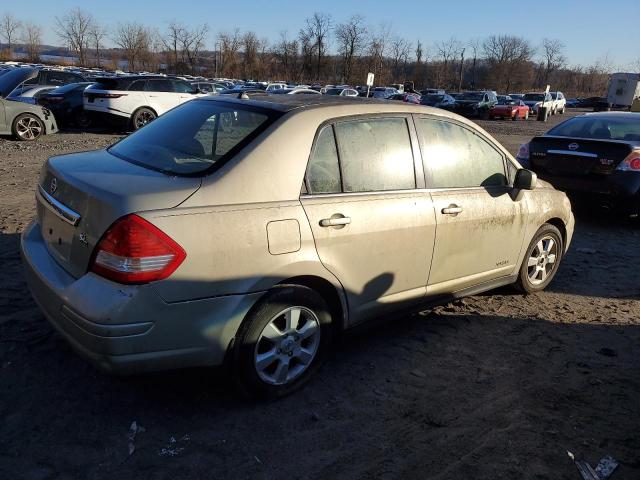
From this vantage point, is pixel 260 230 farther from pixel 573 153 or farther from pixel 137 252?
pixel 573 153

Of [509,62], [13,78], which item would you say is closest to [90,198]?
[13,78]

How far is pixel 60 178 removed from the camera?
9.73 ft

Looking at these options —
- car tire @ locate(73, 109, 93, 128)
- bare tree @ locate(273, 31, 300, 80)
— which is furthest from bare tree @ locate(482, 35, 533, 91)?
car tire @ locate(73, 109, 93, 128)

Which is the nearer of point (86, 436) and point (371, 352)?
point (86, 436)

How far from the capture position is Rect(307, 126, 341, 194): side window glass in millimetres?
3025

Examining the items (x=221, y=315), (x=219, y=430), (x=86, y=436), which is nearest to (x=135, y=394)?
(x=86, y=436)

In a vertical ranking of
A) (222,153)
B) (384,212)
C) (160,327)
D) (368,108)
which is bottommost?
(160,327)

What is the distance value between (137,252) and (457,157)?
2374 millimetres

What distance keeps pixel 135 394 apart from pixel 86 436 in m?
0.41

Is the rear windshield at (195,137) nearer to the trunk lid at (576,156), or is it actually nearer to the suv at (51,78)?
the trunk lid at (576,156)

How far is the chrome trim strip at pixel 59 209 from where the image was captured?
270cm

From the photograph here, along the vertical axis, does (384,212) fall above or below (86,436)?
above

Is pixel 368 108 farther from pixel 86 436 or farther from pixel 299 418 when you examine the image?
pixel 86 436

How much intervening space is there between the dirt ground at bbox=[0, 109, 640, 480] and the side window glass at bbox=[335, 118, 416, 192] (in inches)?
46.7
